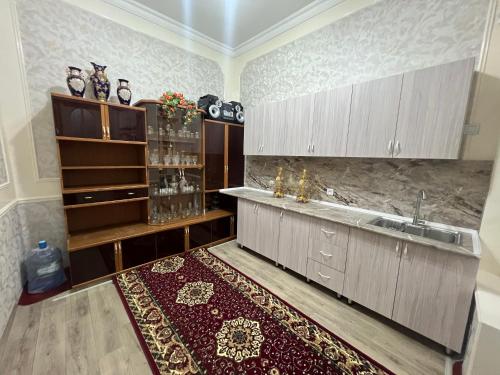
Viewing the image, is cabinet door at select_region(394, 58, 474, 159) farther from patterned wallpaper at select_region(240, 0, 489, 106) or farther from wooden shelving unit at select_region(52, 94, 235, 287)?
wooden shelving unit at select_region(52, 94, 235, 287)

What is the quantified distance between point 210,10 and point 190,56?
2.50ft

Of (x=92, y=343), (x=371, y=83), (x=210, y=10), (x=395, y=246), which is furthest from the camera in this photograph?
(x=210, y=10)

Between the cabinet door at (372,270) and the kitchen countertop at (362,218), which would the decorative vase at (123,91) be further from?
the cabinet door at (372,270)

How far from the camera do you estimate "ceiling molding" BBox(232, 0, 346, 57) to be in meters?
2.47

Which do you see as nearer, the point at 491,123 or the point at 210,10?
the point at 491,123

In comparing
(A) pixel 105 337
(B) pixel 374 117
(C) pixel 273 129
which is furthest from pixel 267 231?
(A) pixel 105 337

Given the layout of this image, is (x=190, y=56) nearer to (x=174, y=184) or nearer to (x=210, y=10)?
(x=210, y=10)

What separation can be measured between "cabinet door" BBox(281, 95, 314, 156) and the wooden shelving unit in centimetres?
138

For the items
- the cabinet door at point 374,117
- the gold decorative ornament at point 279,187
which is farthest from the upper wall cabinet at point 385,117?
the gold decorative ornament at point 279,187

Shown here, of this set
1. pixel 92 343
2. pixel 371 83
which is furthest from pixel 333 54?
pixel 92 343

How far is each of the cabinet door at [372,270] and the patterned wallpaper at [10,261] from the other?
293 centimetres

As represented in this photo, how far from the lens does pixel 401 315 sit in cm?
168

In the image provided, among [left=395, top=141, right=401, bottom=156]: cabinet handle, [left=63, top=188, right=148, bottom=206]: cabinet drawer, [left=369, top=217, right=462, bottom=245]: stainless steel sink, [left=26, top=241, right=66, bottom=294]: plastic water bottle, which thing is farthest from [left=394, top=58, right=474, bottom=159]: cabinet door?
[left=26, top=241, right=66, bottom=294]: plastic water bottle

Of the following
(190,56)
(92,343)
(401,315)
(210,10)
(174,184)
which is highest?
(210,10)
